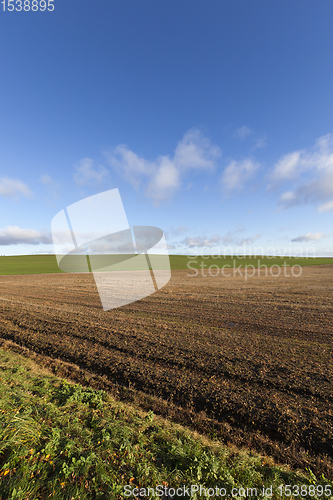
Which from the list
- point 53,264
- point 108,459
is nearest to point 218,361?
point 108,459

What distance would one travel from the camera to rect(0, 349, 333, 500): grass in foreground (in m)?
3.44

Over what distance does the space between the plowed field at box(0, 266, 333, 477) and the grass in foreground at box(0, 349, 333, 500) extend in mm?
669

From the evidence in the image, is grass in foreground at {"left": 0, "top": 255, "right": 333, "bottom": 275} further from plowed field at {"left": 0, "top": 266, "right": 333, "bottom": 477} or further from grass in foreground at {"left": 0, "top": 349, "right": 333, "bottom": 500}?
grass in foreground at {"left": 0, "top": 349, "right": 333, "bottom": 500}

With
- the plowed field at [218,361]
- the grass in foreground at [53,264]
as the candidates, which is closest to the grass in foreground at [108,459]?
the plowed field at [218,361]

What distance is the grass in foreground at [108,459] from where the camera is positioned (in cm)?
344

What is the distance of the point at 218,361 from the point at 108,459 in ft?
18.3

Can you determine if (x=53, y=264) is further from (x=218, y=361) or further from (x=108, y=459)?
(x=108, y=459)

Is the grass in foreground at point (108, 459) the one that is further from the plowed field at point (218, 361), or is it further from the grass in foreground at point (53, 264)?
the grass in foreground at point (53, 264)

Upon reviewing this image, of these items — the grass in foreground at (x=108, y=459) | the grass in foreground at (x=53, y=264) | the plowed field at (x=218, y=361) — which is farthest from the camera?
the grass in foreground at (x=53, y=264)

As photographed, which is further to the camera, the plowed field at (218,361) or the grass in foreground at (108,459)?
the plowed field at (218,361)

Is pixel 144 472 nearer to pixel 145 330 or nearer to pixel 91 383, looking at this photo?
pixel 91 383

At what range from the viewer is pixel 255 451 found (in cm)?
452

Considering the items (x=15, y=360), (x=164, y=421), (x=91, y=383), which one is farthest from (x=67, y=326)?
(x=164, y=421)

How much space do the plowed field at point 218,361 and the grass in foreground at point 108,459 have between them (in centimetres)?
67
